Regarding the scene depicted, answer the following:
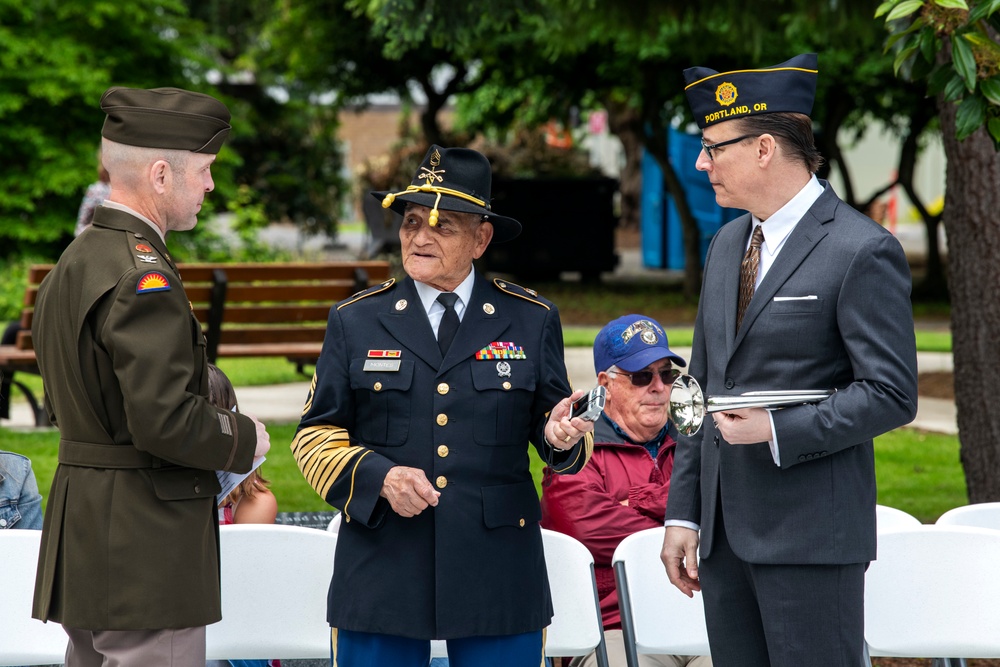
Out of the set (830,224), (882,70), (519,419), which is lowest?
(519,419)

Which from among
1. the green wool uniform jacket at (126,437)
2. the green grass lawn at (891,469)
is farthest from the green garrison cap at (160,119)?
the green grass lawn at (891,469)

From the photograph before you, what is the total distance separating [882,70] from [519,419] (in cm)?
1409

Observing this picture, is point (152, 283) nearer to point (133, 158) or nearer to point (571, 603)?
point (133, 158)

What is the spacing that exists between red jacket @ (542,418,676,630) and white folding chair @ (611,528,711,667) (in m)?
0.24

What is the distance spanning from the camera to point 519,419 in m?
3.14

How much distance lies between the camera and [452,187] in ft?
10.4

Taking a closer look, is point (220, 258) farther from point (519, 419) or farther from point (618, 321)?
point (519, 419)

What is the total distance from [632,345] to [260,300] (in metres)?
5.04

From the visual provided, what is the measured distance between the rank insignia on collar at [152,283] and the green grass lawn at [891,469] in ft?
13.1

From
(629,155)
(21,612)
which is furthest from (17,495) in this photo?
(629,155)

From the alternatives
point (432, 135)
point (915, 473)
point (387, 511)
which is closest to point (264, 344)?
point (915, 473)

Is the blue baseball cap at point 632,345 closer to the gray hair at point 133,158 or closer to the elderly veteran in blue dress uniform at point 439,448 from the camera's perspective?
the elderly veteran in blue dress uniform at point 439,448

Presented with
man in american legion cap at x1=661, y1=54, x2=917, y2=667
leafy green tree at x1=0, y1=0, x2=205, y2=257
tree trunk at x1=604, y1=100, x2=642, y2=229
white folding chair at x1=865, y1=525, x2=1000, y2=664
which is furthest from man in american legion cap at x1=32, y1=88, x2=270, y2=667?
tree trunk at x1=604, y1=100, x2=642, y2=229

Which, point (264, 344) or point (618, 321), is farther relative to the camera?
point (264, 344)
